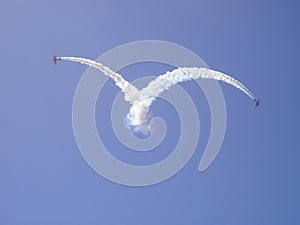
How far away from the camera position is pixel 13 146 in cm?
144

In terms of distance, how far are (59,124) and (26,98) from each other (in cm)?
14

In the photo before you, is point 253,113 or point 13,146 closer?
point 13,146

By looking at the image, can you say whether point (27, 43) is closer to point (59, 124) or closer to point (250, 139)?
point (59, 124)

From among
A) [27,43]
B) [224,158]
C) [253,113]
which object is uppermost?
[27,43]

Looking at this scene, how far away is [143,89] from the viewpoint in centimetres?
151

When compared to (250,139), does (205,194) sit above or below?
below

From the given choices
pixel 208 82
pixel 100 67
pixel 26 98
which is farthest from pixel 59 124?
pixel 208 82

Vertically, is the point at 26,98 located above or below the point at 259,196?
above

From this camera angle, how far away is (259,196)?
5.18 ft

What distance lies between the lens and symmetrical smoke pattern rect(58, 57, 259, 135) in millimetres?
1489

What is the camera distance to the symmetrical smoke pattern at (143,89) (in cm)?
149

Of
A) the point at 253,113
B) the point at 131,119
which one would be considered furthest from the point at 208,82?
the point at 131,119

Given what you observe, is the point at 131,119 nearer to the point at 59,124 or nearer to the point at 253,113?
the point at 59,124

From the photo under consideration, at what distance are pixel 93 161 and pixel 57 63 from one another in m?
0.36
